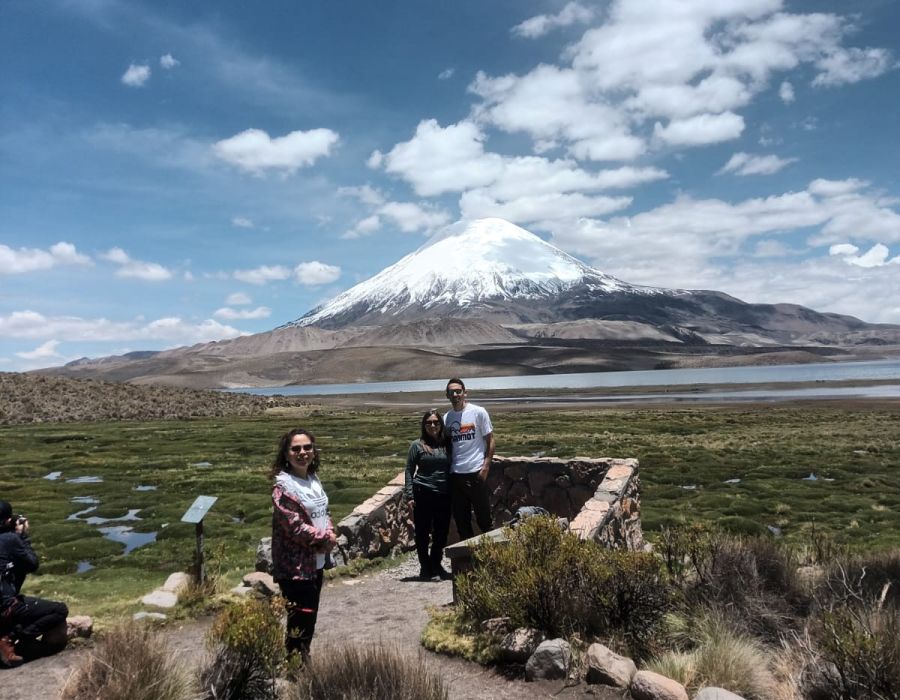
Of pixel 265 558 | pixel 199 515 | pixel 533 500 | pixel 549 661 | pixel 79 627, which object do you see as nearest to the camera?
pixel 549 661

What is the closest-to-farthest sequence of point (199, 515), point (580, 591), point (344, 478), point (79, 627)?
point (580, 591) → point (79, 627) → point (199, 515) → point (344, 478)

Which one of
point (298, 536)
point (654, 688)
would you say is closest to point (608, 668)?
point (654, 688)

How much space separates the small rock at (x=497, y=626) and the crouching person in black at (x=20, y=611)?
17.0ft

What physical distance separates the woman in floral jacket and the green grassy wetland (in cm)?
435

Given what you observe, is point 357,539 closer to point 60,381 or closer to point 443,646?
point 443,646

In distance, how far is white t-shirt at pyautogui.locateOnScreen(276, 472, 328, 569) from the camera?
18.8 ft

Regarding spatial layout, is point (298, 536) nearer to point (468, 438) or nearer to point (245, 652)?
point (245, 652)

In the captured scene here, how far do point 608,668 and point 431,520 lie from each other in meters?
4.39

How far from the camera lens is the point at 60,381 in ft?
239

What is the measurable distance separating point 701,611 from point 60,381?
268 ft

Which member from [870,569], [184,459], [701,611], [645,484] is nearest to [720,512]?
[645,484]

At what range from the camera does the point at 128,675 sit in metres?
5.11

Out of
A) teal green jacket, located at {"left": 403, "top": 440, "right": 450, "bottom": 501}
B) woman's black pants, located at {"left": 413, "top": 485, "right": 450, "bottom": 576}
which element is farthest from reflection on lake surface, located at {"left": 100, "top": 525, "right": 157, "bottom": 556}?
teal green jacket, located at {"left": 403, "top": 440, "right": 450, "bottom": 501}

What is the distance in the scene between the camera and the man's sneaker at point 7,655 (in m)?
7.21
